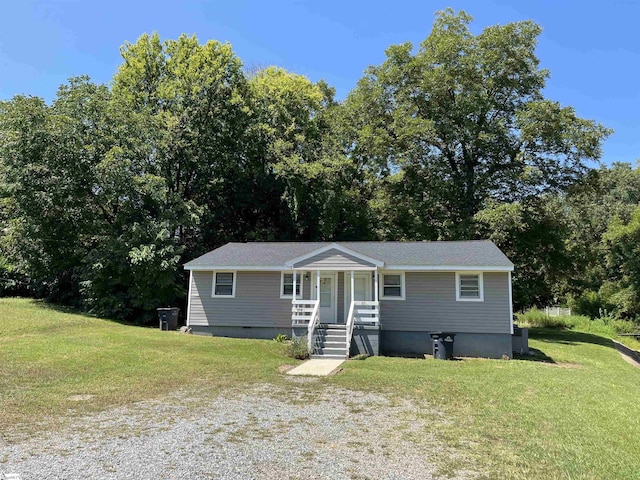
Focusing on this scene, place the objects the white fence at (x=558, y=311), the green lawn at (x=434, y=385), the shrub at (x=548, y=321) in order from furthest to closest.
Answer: the white fence at (x=558, y=311) → the shrub at (x=548, y=321) → the green lawn at (x=434, y=385)

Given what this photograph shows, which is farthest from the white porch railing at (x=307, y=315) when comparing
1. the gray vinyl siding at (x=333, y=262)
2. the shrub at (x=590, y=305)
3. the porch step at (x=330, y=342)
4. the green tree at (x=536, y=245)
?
the shrub at (x=590, y=305)

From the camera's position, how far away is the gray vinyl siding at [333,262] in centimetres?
1570

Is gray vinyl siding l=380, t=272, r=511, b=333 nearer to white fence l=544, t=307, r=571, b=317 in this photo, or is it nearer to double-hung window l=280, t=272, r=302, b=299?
double-hung window l=280, t=272, r=302, b=299

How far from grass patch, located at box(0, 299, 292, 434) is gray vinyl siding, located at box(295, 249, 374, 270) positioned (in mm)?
2955

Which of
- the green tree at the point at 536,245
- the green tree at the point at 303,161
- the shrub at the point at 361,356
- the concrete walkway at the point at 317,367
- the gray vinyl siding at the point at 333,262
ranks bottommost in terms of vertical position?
the shrub at the point at 361,356

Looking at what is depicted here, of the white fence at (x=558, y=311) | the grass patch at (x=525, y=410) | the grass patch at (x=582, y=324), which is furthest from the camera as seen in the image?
the white fence at (x=558, y=311)

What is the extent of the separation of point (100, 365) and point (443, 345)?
9713 millimetres

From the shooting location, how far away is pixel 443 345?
46.4 feet

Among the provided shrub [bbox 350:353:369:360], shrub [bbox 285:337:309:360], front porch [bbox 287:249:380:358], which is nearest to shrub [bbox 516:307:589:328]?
front porch [bbox 287:249:380:358]

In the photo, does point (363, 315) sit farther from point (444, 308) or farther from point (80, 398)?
point (80, 398)

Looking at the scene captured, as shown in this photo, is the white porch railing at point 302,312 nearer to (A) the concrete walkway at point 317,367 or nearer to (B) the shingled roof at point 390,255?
(B) the shingled roof at point 390,255

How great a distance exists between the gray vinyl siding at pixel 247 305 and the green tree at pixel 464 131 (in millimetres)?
11351

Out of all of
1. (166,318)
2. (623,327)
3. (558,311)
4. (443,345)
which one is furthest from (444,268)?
(558,311)

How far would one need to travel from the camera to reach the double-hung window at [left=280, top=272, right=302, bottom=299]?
677 inches
